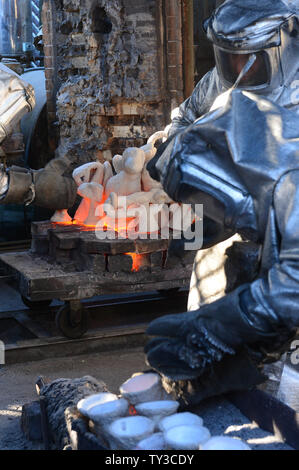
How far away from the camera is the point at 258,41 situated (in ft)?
9.32

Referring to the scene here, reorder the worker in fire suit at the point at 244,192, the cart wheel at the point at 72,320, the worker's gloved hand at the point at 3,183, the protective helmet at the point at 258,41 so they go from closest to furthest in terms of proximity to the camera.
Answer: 1. the worker in fire suit at the point at 244,192
2. the protective helmet at the point at 258,41
3. the cart wheel at the point at 72,320
4. the worker's gloved hand at the point at 3,183

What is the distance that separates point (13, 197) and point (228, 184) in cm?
423

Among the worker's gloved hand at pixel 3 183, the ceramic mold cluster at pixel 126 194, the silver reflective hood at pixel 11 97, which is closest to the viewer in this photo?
the silver reflective hood at pixel 11 97


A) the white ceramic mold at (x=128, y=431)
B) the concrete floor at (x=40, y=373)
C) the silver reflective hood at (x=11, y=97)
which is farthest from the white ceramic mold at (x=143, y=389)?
the silver reflective hood at (x=11, y=97)

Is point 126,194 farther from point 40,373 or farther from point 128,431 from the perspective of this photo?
point 128,431

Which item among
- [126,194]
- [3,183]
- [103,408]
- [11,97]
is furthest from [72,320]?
[103,408]

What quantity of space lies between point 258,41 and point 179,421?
1.53 meters

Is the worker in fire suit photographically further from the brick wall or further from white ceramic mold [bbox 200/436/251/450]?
the brick wall

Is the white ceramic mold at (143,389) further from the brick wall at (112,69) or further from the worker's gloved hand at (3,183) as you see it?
the brick wall at (112,69)

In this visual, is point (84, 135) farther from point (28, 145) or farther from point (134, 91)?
point (28, 145)

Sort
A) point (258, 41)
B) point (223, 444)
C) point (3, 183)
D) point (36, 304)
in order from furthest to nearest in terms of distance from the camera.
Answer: point (36, 304) → point (3, 183) → point (258, 41) → point (223, 444)

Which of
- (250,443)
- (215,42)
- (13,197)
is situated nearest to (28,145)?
(13,197)

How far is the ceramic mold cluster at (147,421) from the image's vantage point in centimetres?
245
